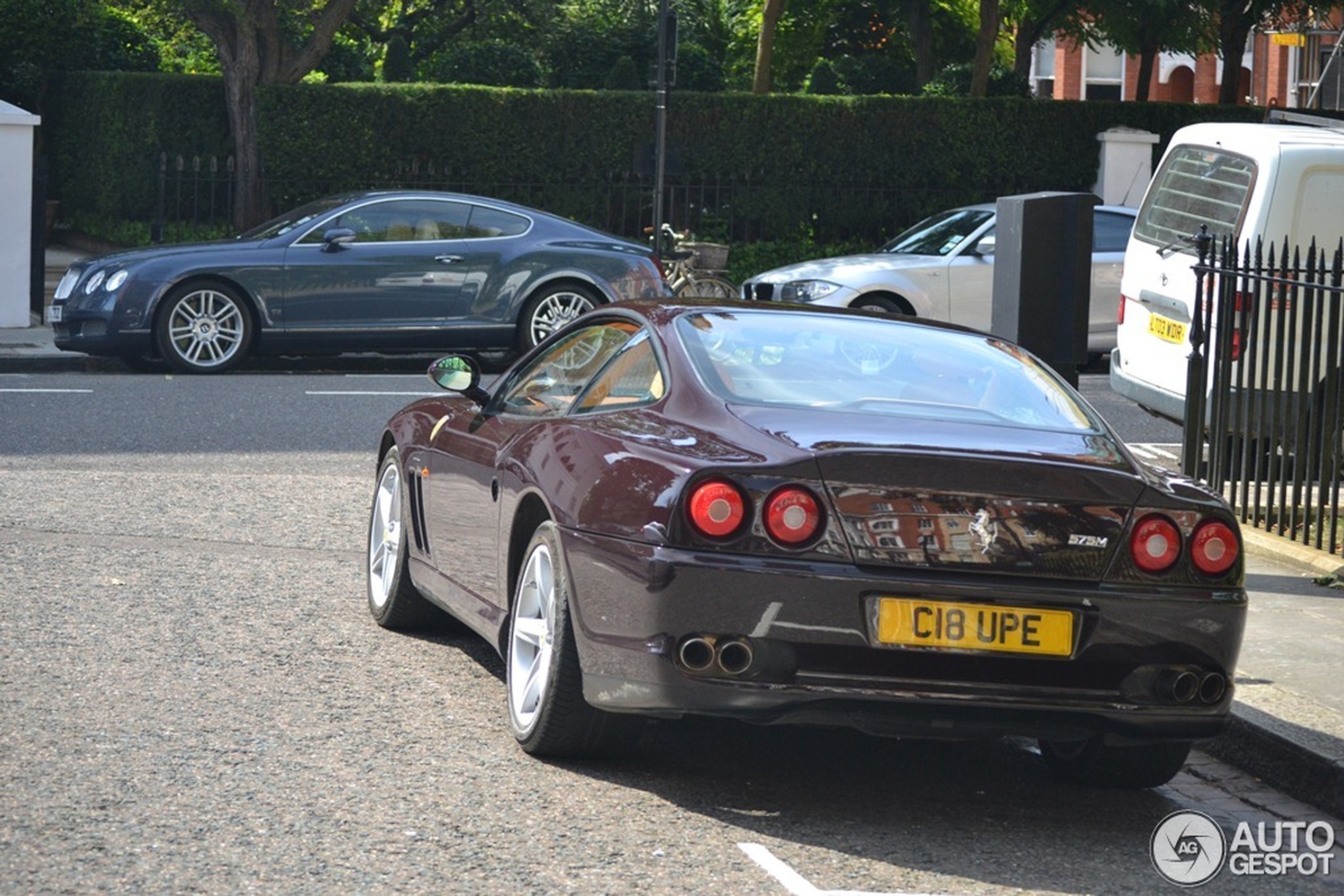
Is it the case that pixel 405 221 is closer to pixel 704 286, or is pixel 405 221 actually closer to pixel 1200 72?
pixel 704 286

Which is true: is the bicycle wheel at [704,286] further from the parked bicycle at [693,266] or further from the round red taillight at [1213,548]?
the round red taillight at [1213,548]

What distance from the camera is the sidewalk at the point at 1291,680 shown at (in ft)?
19.5

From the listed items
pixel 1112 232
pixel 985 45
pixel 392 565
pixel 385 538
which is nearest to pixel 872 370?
pixel 392 565

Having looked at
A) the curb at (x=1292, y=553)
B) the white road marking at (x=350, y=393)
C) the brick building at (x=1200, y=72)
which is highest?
the brick building at (x=1200, y=72)

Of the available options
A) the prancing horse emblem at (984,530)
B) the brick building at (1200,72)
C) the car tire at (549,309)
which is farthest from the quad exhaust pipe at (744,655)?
the brick building at (1200,72)

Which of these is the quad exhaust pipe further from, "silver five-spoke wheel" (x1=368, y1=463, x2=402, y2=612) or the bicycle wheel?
the bicycle wheel

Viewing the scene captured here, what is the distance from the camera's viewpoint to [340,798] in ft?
17.1

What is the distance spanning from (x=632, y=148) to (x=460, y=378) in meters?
19.5

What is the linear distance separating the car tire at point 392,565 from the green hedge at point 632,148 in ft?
55.1

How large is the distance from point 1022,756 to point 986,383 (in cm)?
114

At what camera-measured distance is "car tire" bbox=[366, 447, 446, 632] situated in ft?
24.1

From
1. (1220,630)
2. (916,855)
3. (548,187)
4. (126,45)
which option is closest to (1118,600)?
(1220,630)

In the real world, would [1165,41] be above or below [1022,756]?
above

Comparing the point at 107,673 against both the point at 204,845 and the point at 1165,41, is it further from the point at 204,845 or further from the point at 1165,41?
the point at 1165,41
